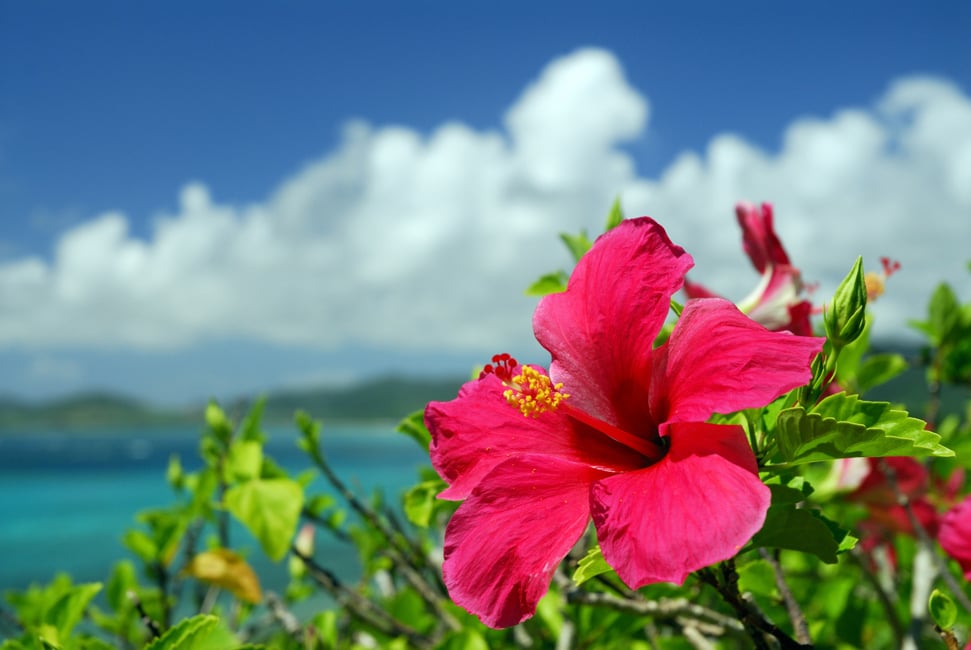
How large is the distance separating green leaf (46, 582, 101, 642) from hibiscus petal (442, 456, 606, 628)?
99 cm

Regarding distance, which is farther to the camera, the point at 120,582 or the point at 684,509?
the point at 120,582

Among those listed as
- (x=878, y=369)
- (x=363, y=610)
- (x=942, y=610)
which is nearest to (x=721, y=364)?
(x=942, y=610)

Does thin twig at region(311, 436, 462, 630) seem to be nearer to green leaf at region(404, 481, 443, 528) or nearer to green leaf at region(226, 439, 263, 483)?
green leaf at region(226, 439, 263, 483)

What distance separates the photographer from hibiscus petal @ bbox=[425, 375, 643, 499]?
0.97 m

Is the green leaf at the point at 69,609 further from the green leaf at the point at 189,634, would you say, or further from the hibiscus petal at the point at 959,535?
the hibiscus petal at the point at 959,535

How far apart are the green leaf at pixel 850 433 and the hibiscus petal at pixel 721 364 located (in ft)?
0.14

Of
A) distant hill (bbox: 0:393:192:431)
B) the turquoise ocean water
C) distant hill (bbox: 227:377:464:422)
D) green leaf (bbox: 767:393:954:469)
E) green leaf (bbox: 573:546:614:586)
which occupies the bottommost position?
green leaf (bbox: 573:546:614:586)

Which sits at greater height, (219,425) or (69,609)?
(219,425)

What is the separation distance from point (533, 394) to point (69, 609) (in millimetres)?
1122

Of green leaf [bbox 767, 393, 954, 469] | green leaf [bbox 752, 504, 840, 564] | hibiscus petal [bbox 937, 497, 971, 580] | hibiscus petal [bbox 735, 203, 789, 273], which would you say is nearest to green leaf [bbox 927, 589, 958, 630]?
green leaf [bbox 752, 504, 840, 564]

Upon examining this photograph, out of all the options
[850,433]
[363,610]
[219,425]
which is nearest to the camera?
[850,433]

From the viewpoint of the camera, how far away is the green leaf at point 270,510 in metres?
1.64

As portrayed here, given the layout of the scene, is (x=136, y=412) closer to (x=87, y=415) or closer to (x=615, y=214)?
(x=87, y=415)

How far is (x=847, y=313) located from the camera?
2.78 ft
